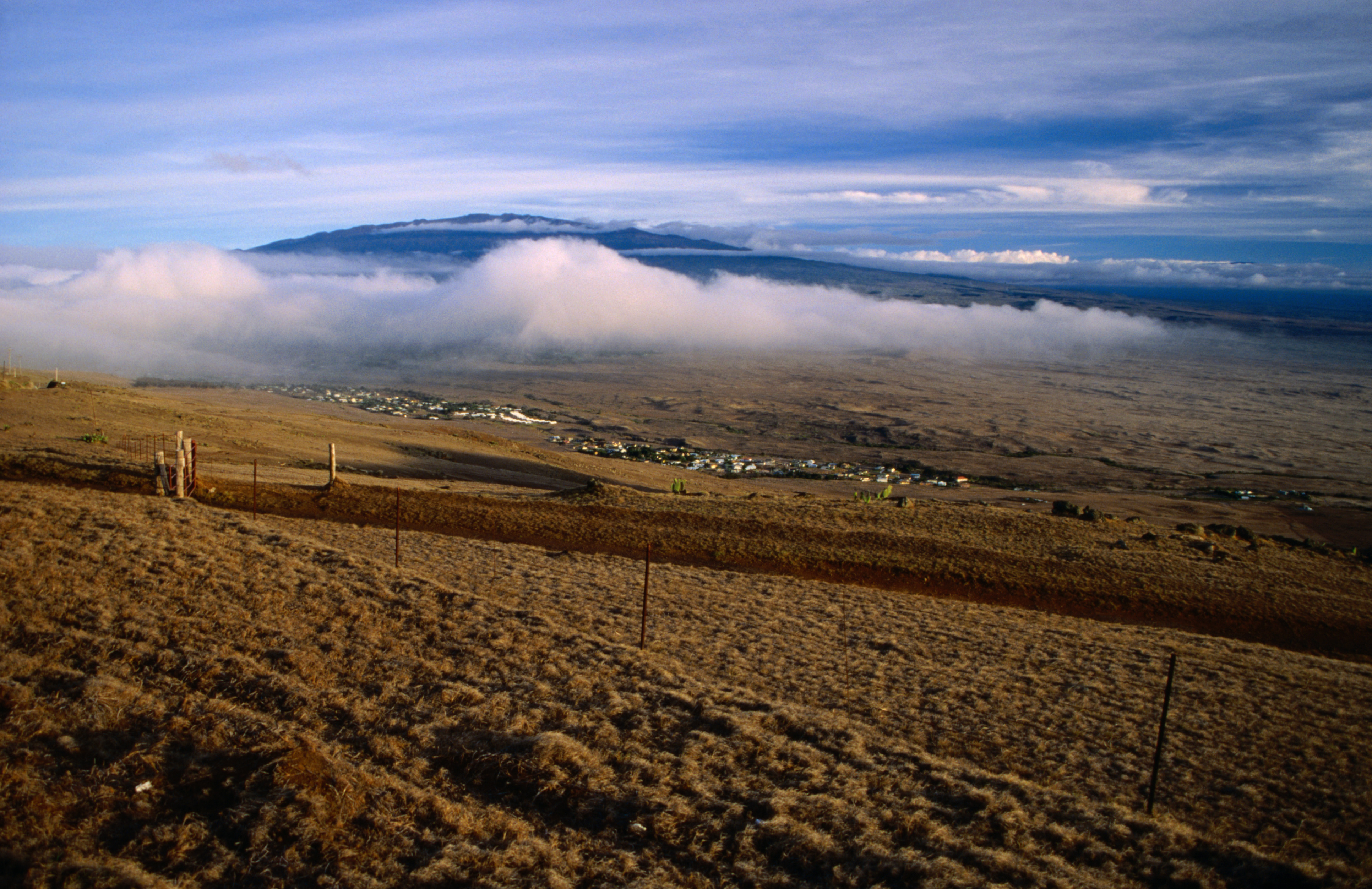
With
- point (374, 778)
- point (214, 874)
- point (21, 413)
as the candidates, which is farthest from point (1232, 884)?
point (21, 413)

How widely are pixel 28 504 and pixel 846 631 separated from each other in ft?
42.2

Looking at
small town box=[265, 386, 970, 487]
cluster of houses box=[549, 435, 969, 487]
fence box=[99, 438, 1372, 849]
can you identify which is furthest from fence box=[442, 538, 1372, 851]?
cluster of houses box=[549, 435, 969, 487]

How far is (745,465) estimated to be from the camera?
57.7 metres

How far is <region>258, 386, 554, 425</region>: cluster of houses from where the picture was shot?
265 ft

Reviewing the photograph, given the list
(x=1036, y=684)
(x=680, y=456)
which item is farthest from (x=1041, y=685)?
(x=680, y=456)

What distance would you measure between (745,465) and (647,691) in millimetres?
49010

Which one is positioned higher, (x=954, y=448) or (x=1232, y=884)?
(x=1232, y=884)

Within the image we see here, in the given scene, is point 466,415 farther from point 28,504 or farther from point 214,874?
point 214,874

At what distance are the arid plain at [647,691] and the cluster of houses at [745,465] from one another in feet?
93.8

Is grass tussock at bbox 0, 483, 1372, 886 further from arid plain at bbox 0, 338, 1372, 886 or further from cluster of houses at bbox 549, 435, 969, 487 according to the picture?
cluster of houses at bbox 549, 435, 969, 487

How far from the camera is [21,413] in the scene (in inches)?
1074

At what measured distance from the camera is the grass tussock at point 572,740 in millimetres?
5754

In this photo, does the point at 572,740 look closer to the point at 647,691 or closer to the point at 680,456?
the point at 647,691

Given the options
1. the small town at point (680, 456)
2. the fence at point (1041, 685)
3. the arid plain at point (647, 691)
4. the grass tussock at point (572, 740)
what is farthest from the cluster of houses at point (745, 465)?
the grass tussock at point (572, 740)
